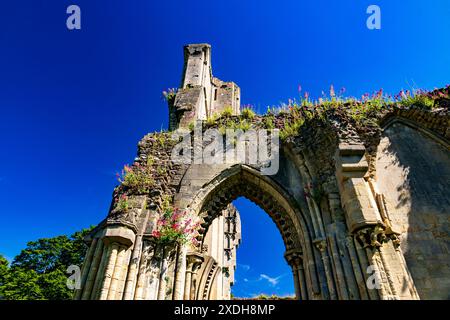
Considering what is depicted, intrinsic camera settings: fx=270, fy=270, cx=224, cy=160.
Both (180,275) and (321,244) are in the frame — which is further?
(180,275)

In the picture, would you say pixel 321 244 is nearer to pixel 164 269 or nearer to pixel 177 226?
pixel 177 226

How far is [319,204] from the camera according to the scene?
604 centimetres

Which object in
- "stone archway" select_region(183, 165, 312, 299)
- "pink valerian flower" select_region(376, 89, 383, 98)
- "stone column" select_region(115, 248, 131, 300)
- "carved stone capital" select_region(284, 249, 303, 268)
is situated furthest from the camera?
"pink valerian flower" select_region(376, 89, 383, 98)

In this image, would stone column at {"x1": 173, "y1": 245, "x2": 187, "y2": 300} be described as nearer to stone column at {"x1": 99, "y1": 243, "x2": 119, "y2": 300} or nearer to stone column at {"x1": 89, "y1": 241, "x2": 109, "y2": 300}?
stone column at {"x1": 99, "y1": 243, "x2": 119, "y2": 300}

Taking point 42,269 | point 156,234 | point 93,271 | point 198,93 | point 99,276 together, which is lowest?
point 99,276

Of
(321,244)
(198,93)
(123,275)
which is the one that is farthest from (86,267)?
(198,93)

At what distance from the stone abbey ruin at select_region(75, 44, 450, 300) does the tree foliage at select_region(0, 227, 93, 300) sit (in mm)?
12843

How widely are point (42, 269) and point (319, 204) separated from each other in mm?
20522

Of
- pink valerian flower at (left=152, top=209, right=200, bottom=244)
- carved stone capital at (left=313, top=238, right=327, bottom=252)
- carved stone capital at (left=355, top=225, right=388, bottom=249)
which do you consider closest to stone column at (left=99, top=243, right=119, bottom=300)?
pink valerian flower at (left=152, top=209, right=200, bottom=244)

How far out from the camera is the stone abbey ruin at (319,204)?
4.91 meters

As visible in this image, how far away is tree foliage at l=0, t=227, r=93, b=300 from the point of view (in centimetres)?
1599

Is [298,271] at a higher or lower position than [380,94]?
lower

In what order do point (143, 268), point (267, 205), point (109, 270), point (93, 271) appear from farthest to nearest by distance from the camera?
1. point (267, 205)
2. point (143, 268)
3. point (93, 271)
4. point (109, 270)

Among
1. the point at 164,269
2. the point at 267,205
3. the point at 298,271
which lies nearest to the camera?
the point at 164,269
